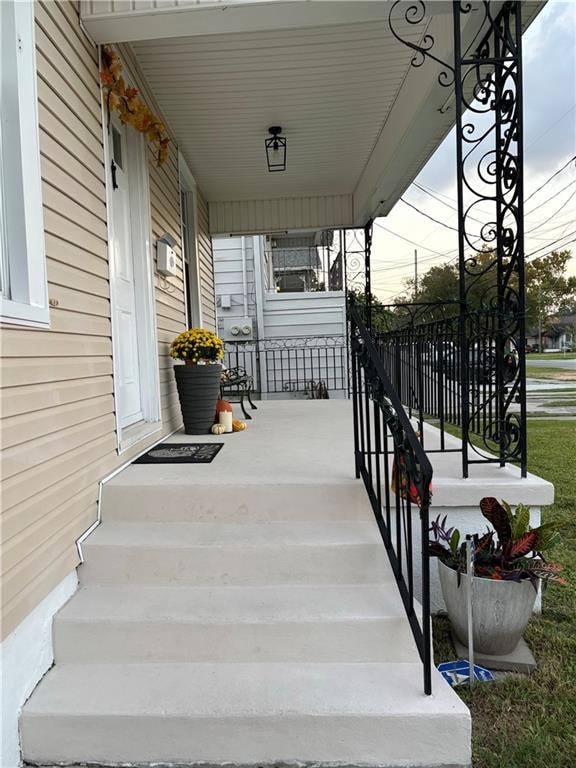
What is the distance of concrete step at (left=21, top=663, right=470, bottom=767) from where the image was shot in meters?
1.46

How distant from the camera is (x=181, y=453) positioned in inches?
117

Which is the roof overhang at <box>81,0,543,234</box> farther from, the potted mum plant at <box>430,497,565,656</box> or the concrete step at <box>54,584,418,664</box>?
the concrete step at <box>54,584,418,664</box>

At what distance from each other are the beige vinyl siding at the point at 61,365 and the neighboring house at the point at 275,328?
20.0 feet

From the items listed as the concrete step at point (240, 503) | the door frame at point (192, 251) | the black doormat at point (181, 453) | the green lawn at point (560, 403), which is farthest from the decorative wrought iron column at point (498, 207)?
the green lawn at point (560, 403)

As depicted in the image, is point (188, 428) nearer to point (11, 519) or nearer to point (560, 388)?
point (11, 519)

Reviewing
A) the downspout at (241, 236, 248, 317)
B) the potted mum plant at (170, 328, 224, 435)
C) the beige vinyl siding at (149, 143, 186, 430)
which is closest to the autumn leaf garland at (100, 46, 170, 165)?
the beige vinyl siding at (149, 143, 186, 430)

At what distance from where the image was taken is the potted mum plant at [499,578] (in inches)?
74.1

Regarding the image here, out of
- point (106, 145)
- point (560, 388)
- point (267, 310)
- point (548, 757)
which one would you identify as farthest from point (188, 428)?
point (560, 388)

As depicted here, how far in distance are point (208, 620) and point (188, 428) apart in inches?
84.5

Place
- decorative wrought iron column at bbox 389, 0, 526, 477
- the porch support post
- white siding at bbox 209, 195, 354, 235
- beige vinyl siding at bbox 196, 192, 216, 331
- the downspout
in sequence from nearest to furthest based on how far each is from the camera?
decorative wrought iron column at bbox 389, 0, 526, 477 < beige vinyl siding at bbox 196, 192, 216, 331 < white siding at bbox 209, 195, 354, 235 < the porch support post < the downspout

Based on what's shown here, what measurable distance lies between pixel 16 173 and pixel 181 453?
5.69ft

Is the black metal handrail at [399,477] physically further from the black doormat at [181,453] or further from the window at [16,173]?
the window at [16,173]

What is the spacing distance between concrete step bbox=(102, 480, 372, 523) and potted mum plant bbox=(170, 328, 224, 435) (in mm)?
1490

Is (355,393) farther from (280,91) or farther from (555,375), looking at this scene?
(555,375)
